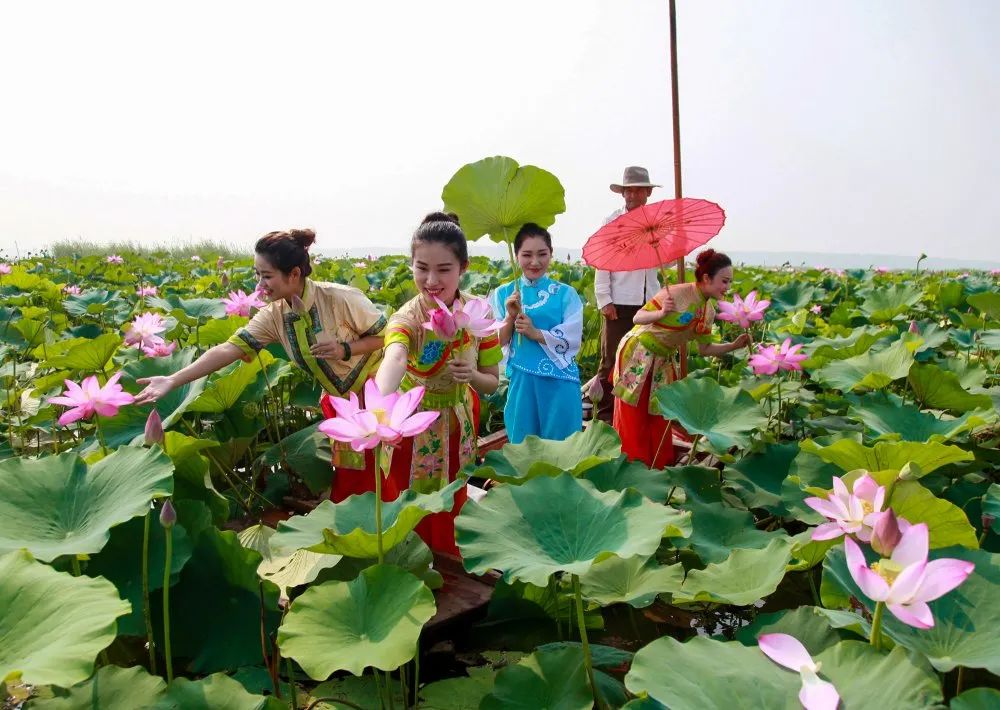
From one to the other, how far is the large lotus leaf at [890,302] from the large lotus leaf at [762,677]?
11.5 ft

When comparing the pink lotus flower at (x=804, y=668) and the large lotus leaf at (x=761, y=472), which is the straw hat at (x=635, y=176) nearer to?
the large lotus leaf at (x=761, y=472)

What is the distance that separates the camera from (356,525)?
56.3 inches

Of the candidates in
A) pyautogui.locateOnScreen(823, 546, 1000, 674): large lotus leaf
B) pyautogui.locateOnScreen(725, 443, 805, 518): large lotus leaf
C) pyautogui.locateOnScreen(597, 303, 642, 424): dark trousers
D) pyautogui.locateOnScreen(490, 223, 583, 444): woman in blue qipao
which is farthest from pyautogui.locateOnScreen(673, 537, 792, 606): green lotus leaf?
pyautogui.locateOnScreen(597, 303, 642, 424): dark trousers

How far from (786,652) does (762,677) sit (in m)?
0.05

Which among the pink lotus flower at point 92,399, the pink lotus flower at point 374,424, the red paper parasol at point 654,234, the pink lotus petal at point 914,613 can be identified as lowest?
the pink lotus petal at point 914,613

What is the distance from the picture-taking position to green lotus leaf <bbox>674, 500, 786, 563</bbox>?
170 centimetres

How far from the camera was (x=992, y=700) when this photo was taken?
875 millimetres

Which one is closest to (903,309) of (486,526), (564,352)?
(564,352)

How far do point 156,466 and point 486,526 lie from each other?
0.67m

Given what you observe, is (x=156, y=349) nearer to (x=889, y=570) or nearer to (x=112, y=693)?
(x=112, y=693)

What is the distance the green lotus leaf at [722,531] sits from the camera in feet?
5.58

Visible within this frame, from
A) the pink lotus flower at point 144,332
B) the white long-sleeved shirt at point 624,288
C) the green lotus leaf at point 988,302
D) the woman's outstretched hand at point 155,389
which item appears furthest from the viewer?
the white long-sleeved shirt at point 624,288

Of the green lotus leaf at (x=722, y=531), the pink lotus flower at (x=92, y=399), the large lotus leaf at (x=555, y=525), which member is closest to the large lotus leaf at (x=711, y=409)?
the green lotus leaf at (x=722, y=531)

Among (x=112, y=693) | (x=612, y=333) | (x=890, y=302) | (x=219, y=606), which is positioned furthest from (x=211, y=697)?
(x=890, y=302)
